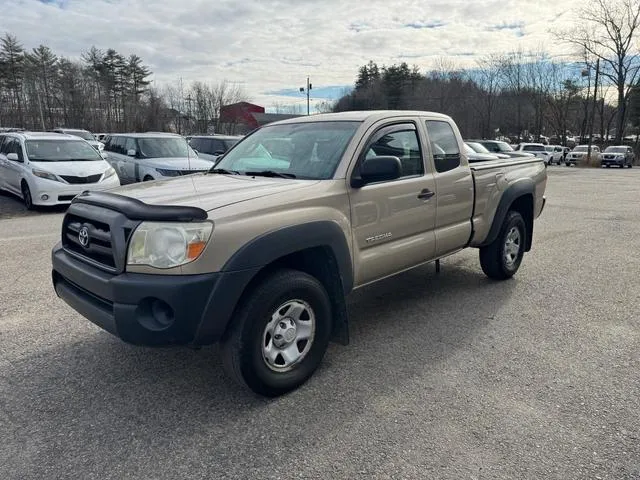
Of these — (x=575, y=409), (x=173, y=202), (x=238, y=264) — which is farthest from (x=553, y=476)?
(x=173, y=202)

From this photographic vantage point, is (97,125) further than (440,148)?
Answer: Yes

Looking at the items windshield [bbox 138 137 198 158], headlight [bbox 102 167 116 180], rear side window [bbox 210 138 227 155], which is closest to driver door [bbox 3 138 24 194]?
headlight [bbox 102 167 116 180]

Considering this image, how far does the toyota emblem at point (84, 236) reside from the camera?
10.0 ft

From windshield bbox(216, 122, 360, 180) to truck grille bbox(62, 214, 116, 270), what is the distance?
1.34 metres

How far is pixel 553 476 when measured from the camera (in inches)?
94.1

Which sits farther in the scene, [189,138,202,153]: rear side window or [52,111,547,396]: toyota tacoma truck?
[189,138,202,153]: rear side window

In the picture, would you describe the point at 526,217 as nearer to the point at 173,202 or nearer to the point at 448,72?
the point at 173,202

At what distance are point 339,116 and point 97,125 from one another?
49464 mm

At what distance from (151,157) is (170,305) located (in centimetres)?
1072

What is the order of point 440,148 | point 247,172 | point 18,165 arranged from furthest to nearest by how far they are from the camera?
point 18,165 < point 440,148 < point 247,172

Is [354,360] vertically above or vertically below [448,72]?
below

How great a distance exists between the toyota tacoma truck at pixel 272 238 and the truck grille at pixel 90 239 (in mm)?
12

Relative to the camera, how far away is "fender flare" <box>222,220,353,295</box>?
2748 millimetres

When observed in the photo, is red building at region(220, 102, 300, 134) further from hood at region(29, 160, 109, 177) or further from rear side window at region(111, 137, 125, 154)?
hood at region(29, 160, 109, 177)
